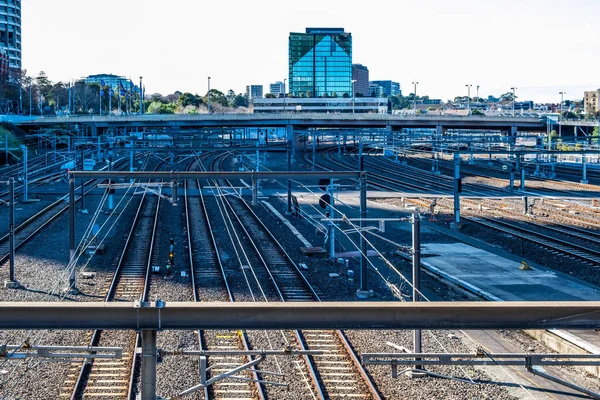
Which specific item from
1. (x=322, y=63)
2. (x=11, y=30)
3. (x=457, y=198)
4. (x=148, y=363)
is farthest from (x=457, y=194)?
(x=322, y=63)

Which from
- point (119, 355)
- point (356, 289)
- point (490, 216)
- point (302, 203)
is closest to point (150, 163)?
point (302, 203)

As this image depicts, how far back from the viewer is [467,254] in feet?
73.2

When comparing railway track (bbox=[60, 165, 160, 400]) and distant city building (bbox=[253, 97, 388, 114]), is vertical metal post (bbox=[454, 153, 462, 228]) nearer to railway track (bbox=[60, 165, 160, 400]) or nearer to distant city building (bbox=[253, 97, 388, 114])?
railway track (bbox=[60, 165, 160, 400])

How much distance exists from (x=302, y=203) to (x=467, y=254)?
14.5m

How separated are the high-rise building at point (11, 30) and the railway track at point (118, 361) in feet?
348

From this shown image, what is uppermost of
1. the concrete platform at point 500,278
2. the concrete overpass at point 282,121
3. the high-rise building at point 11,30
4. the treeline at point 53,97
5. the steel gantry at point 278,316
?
the high-rise building at point 11,30

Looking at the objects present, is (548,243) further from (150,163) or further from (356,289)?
(150,163)

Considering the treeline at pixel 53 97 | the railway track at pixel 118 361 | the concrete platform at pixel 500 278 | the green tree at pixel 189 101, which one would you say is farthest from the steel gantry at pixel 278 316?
the green tree at pixel 189 101

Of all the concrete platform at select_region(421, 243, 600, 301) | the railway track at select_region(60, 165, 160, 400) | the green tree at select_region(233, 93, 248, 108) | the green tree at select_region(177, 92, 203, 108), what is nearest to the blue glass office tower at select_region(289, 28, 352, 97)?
the green tree at select_region(233, 93, 248, 108)

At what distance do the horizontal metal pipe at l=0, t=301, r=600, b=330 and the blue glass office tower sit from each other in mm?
173248

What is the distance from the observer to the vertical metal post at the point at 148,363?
193 inches

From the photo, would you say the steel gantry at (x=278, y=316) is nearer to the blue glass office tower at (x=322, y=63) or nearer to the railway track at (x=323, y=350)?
the railway track at (x=323, y=350)

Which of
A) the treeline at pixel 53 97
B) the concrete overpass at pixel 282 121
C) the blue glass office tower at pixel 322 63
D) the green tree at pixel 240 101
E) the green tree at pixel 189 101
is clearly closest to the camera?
the concrete overpass at pixel 282 121

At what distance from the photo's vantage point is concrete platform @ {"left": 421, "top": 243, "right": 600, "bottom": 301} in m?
16.7
